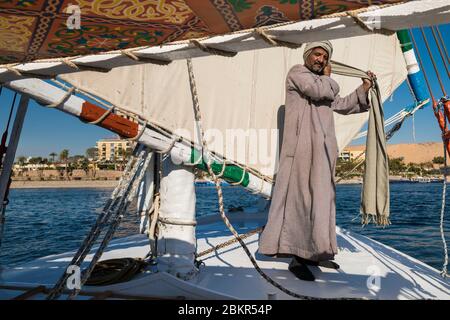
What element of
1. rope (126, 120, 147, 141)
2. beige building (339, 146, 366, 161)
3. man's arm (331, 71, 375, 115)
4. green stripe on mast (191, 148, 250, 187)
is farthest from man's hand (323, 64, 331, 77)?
beige building (339, 146, 366, 161)

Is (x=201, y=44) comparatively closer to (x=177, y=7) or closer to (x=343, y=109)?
(x=177, y=7)

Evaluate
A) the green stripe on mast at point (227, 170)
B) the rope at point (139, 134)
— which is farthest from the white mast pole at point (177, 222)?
the rope at point (139, 134)

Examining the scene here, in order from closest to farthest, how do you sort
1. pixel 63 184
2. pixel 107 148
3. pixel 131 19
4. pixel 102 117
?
pixel 131 19
pixel 102 117
pixel 63 184
pixel 107 148

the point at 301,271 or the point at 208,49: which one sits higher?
the point at 208,49

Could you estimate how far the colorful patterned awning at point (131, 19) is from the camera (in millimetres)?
1158

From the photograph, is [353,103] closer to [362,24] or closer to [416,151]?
[362,24]

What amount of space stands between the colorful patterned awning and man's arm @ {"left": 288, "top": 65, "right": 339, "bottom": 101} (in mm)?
1493

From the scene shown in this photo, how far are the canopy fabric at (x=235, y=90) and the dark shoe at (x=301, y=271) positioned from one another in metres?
1.28

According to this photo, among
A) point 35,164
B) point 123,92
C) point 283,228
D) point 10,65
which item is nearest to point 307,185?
point 283,228

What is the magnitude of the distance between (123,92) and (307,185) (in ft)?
5.50

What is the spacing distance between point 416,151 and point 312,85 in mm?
131058

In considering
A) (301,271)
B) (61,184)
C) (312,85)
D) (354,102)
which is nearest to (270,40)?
(312,85)

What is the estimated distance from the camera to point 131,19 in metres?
1.28

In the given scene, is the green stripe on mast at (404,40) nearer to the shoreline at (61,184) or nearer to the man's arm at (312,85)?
the man's arm at (312,85)
